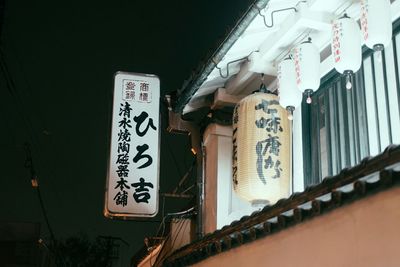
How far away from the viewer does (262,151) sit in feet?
32.5

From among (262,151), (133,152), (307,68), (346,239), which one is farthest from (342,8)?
(133,152)

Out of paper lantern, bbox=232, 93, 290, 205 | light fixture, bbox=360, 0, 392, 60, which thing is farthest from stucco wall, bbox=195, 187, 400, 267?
light fixture, bbox=360, 0, 392, 60

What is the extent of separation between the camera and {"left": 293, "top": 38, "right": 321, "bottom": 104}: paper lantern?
852 centimetres

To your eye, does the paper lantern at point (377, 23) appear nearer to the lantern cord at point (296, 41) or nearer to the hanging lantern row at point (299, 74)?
the hanging lantern row at point (299, 74)

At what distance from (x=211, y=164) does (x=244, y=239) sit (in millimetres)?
4835

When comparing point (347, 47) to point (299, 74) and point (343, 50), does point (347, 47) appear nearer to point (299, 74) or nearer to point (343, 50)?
point (343, 50)

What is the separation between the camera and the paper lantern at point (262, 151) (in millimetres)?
9742

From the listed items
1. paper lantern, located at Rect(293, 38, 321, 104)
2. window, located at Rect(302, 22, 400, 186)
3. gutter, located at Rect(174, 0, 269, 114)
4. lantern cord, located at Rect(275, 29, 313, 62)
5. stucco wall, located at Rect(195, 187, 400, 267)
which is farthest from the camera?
lantern cord, located at Rect(275, 29, 313, 62)

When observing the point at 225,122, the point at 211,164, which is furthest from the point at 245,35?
the point at 211,164

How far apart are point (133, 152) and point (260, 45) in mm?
3990

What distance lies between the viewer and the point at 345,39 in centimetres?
773

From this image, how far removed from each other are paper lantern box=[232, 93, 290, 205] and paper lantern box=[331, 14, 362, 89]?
247cm

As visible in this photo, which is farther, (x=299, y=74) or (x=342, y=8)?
(x=342, y=8)

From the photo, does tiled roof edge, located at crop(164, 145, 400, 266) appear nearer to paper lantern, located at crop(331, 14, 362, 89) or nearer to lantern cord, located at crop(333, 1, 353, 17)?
paper lantern, located at crop(331, 14, 362, 89)
